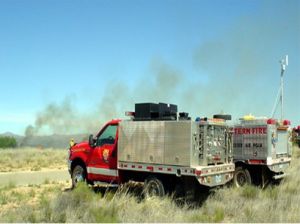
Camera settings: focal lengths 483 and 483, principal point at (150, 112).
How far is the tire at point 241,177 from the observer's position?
15.9 m

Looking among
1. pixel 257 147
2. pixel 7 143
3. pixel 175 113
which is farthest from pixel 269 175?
pixel 7 143

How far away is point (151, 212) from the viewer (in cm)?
981

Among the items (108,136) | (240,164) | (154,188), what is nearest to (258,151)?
(240,164)

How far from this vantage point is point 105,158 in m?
14.3

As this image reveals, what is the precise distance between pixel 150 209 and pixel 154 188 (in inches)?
100

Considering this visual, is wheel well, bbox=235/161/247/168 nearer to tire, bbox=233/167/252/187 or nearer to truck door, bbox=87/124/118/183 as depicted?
tire, bbox=233/167/252/187

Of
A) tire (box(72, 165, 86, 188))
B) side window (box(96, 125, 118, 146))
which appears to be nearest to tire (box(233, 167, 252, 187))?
side window (box(96, 125, 118, 146))

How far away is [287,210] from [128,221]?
392cm

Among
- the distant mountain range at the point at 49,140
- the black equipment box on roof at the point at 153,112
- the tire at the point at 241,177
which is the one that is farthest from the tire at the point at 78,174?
the distant mountain range at the point at 49,140

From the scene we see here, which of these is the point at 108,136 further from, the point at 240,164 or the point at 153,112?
the point at 240,164

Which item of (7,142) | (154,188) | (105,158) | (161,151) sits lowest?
(154,188)

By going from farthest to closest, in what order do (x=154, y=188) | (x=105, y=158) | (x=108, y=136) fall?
(x=108, y=136), (x=105, y=158), (x=154, y=188)

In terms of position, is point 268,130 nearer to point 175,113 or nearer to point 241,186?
point 241,186

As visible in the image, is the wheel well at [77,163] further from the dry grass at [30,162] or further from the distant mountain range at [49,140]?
the distant mountain range at [49,140]
